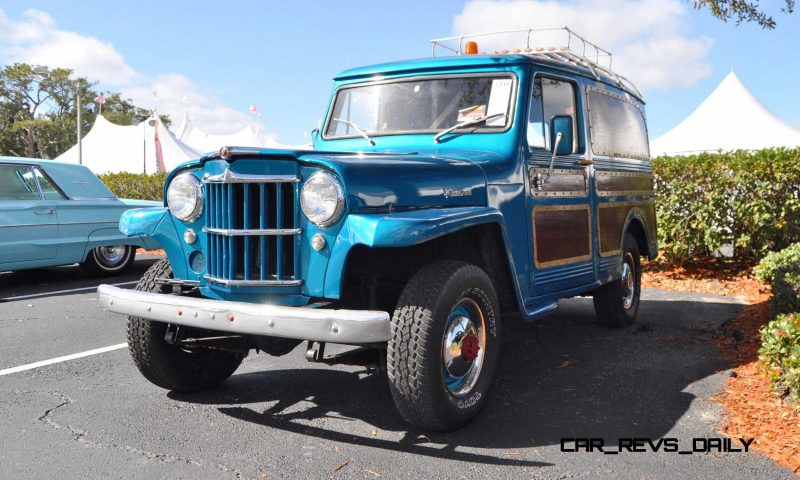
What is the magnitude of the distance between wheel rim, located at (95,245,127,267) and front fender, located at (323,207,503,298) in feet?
23.7

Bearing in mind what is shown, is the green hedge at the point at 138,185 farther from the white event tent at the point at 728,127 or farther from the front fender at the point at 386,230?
the front fender at the point at 386,230

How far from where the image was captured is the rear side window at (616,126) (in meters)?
5.25

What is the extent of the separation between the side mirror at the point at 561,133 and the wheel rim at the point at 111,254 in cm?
710

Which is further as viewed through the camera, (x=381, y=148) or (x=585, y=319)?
→ (x=585, y=319)

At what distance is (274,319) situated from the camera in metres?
2.91

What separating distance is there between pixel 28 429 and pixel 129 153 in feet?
84.4

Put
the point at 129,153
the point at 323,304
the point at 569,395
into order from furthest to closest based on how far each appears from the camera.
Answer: the point at 129,153 → the point at 569,395 → the point at 323,304

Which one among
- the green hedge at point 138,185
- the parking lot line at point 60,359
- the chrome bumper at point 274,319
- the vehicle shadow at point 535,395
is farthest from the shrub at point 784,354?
the green hedge at point 138,185

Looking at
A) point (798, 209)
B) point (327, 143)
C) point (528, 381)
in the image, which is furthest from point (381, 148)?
point (798, 209)

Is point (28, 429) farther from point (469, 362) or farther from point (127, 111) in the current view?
point (127, 111)

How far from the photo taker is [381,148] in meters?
4.43

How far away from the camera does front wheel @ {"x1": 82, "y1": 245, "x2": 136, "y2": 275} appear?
9.30 meters

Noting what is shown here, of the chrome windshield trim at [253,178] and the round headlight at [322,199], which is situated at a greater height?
the chrome windshield trim at [253,178]

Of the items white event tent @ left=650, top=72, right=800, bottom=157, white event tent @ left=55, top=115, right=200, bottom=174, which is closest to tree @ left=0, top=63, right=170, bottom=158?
white event tent @ left=55, top=115, right=200, bottom=174
